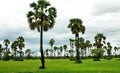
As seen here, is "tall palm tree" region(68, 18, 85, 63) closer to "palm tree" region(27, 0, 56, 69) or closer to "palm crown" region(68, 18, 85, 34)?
"palm crown" region(68, 18, 85, 34)

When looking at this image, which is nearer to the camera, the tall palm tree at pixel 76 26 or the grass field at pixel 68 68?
Result: the grass field at pixel 68 68

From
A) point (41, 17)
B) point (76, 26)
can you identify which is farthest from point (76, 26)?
point (41, 17)

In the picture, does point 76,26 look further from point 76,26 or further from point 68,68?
point 68,68

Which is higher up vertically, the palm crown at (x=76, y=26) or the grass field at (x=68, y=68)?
the palm crown at (x=76, y=26)

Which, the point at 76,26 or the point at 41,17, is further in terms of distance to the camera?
the point at 76,26

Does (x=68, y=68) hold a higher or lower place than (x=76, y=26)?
lower

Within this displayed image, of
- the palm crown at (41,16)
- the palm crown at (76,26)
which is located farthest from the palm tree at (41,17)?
the palm crown at (76,26)

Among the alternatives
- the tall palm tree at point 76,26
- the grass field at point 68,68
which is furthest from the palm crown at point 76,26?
the grass field at point 68,68

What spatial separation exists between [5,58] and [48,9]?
103m

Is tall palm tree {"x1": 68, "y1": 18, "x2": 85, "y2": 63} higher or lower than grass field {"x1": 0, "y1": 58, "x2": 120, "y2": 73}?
higher

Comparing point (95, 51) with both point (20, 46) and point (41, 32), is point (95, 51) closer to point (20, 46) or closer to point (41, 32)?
point (20, 46)

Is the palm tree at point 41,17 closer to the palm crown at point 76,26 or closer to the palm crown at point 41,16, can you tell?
the palm crown at point 41,16

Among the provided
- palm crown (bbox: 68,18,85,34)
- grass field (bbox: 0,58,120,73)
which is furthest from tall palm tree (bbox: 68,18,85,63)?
grass field (bbox: 0,58,120,73)

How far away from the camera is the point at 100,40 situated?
147375mm
